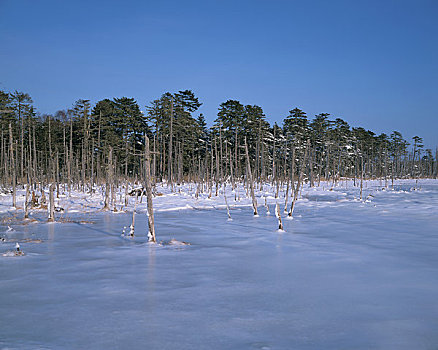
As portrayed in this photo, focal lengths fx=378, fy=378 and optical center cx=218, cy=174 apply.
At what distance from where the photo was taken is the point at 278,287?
6.41 meters

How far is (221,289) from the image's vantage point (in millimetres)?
6219

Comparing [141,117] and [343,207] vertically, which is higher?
[141,117]

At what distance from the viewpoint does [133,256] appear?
8617 mm

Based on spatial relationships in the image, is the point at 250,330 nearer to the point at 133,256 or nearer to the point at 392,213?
the point at 133,256

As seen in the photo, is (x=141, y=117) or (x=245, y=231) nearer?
(x=245, y=231)

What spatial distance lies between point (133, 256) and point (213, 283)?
9.03ft

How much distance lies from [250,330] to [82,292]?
2.89 m

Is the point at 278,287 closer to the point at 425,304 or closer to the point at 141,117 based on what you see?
the point at 425,304

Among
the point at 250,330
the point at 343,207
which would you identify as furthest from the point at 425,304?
the point at 343,207

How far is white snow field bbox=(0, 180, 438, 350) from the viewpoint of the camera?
429 centimetres

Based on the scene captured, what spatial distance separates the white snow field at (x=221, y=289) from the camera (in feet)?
14.1

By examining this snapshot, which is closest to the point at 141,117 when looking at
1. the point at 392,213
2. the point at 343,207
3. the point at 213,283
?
the point at 343,207

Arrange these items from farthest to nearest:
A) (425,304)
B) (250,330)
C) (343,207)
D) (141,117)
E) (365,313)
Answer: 1. (141,117)
2. (343,207)
3. (425,304)
4. (365,313)
5. (250,330)

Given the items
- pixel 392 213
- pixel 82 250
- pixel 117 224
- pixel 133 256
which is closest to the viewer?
pixel 133 256
